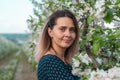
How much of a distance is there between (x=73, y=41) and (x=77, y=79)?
345 mm

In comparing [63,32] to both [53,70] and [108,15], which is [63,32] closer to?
[53,70]

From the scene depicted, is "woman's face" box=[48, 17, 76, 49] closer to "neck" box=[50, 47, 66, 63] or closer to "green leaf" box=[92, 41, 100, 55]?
"neck" box=[50, 47, 66, 63]

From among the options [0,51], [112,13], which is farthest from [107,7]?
[0,51]

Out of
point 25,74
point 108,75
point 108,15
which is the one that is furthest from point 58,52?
point 25,74

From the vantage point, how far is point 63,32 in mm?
2408

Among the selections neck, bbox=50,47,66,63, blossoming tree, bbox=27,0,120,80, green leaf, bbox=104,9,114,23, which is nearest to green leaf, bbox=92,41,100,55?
blossoming tree, bbox=27,0,120,80

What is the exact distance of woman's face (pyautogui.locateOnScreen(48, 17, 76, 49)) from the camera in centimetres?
241

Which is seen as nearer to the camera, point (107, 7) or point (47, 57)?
point (107, 7)

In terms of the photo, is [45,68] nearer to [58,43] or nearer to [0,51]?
[58,43]

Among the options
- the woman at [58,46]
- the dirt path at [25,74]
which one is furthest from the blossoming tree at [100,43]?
the dirt path at [25,74]

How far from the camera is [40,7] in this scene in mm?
7566

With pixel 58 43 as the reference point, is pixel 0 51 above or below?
below

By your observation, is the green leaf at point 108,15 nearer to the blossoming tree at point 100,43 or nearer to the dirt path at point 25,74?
the blossoming tree at point 100,43

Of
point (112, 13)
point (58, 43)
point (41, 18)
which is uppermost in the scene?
point (112, 13)
